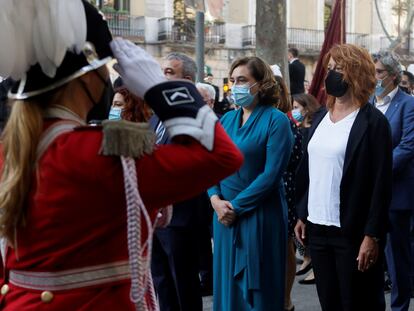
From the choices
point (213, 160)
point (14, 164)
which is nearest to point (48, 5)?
point (14, 164)

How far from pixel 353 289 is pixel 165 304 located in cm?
172

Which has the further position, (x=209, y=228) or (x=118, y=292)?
(x=209, y=228)

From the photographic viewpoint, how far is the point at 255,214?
17.1 feet

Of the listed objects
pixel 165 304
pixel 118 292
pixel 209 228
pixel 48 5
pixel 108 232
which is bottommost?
pixel 165 304

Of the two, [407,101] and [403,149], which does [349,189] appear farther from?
[407,101]

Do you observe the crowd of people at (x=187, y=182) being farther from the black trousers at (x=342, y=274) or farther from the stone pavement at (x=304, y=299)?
the stone pavement at (x=304, y=299)

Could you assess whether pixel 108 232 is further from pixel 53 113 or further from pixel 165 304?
pixel 165 304

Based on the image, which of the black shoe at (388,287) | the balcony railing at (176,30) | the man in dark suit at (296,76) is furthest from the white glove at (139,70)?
the balcony railing at (176,30)

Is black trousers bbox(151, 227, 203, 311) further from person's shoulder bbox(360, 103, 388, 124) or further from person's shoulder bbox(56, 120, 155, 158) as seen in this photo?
person's shoulder bbox(56, 120, 155, 158)

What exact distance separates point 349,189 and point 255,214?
2.49 feet

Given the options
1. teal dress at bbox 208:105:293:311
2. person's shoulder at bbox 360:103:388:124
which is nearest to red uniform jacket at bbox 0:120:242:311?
person's shoulder at bbox 360:103:388:124

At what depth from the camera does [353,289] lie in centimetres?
471

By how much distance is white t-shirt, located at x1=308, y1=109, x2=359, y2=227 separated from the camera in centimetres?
473

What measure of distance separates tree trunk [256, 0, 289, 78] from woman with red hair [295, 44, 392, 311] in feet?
30.4
